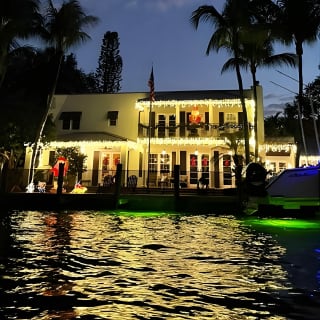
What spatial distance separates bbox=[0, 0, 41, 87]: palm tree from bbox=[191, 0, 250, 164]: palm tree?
30.7 feet

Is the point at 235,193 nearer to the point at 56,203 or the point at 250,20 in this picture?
the point at 56,203

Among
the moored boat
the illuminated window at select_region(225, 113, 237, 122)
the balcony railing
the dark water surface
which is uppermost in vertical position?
the illuminated window at select_region(225, 113, 237, 122)

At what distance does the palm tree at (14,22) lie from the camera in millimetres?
19328

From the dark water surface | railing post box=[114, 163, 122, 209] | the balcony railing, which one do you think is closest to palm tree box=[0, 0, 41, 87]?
the balcony railing

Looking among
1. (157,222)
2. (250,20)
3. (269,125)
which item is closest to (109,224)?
(157,222)

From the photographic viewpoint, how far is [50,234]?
8969mm

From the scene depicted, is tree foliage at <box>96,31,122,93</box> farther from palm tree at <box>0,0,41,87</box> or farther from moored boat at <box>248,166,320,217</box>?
moored boat at <box>248,166,320,217</box>

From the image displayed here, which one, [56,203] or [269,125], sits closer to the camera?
[56,203]

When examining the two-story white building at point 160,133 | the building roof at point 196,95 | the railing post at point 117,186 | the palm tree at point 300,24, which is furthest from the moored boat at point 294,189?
the building roof at point 196,95

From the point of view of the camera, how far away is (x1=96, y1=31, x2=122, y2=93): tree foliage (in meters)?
52.9

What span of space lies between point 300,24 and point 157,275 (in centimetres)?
1721

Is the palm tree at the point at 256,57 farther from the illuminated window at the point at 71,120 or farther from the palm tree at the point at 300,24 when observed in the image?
the illuminated window at the point at 71,120

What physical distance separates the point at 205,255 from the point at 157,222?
520cm

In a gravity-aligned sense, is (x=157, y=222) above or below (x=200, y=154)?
below
